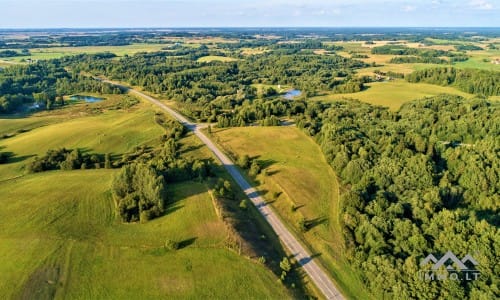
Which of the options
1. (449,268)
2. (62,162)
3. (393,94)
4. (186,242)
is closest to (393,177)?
(449,268)

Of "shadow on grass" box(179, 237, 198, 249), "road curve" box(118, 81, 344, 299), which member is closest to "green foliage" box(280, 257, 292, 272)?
"road curve" box(118, 81, 344, 299)

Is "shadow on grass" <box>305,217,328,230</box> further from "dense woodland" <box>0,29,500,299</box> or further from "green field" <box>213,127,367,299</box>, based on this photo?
"dense woodland" <box>0,29,500,299</box>

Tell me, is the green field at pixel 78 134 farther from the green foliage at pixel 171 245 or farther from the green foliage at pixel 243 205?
the green foliage at pixel 171 245

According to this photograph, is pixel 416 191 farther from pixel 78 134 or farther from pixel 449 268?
pixel 78 134

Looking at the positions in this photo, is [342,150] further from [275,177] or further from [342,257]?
[342,257]

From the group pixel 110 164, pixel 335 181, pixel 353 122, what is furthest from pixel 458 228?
pixel 110 164

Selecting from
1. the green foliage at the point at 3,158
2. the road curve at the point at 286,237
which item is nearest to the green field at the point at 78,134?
the green foliage at the point at 3,158
